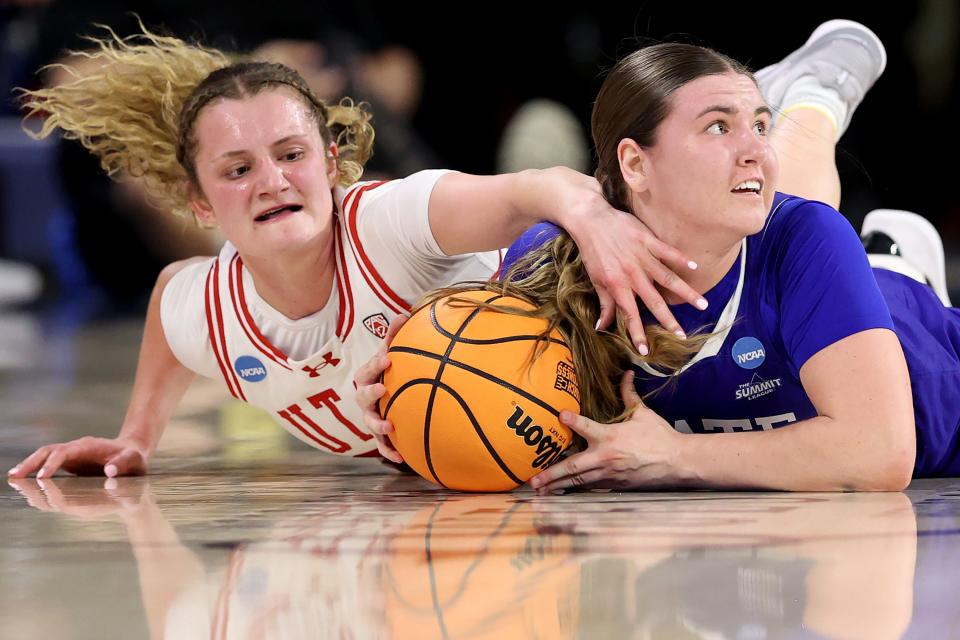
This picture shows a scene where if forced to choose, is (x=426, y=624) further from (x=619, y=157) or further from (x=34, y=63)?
(x=34, y=63)

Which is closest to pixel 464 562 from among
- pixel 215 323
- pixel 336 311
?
pixel 336 311

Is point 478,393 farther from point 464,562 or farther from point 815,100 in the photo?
point 815,100

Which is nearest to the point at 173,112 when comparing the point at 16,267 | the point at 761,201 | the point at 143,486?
the point at 143,486

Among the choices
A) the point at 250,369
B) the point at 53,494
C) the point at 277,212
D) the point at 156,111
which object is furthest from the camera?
the point at 156,111

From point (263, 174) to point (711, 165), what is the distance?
3.98ft

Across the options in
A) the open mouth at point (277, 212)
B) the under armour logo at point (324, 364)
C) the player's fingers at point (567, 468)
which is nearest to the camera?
the player's fingers at point (567, 468)

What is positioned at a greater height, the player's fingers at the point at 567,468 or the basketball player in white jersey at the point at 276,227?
the basketball player in white jersey at the point at 276,227

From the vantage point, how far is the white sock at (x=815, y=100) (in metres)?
4.04

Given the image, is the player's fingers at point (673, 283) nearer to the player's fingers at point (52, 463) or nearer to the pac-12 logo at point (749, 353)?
the pac-12 logo at point (749, 353)

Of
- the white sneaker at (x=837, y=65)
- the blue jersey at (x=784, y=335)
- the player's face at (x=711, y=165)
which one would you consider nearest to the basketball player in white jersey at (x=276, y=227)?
the player's face at (x=711, y=165)

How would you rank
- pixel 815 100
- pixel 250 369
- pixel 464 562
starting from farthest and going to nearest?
pixel 815 100, pixel 250 369, pixel 464 562

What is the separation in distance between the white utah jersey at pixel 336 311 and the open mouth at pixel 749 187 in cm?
83

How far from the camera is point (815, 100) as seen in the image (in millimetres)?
4062

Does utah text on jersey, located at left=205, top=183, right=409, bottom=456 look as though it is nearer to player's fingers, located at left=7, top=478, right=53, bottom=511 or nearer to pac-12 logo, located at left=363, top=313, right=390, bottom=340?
pac-12 logo, located at left=363, top=313, right=390, bottom=340
